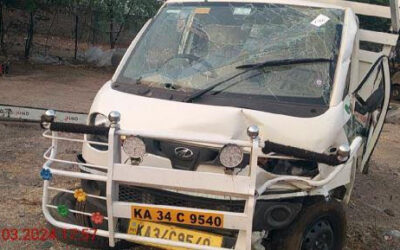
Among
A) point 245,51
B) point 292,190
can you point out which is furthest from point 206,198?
point 245,51

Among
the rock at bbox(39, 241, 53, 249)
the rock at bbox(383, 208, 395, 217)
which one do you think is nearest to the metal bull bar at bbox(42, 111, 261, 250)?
the rock at bbox(39, 241, 53, 249)

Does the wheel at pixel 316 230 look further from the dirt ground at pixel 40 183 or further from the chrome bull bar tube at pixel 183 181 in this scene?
the dirt ground at pixel 40 183

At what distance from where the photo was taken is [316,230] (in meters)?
3.99

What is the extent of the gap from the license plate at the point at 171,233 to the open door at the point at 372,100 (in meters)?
2.15

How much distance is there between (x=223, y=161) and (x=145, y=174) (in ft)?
1.70

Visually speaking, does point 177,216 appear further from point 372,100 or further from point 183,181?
point 372,100

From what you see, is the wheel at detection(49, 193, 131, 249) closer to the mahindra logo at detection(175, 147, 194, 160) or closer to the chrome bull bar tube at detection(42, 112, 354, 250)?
the chrome bull bar tube at detection(42, 112, 354, 250)

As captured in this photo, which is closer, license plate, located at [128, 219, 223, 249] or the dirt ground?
license plate, located at [128, 219, 223, 249]

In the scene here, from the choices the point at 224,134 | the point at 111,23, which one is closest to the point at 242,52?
the point at 224,134

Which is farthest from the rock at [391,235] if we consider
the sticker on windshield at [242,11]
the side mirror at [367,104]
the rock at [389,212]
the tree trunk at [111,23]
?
the tree trunk at [111,23]

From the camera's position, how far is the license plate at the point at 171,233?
3.58 m

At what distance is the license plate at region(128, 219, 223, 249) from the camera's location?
358 centimetres

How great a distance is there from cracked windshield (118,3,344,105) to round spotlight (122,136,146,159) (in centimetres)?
90

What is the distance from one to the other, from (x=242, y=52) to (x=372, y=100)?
55.3 inches
